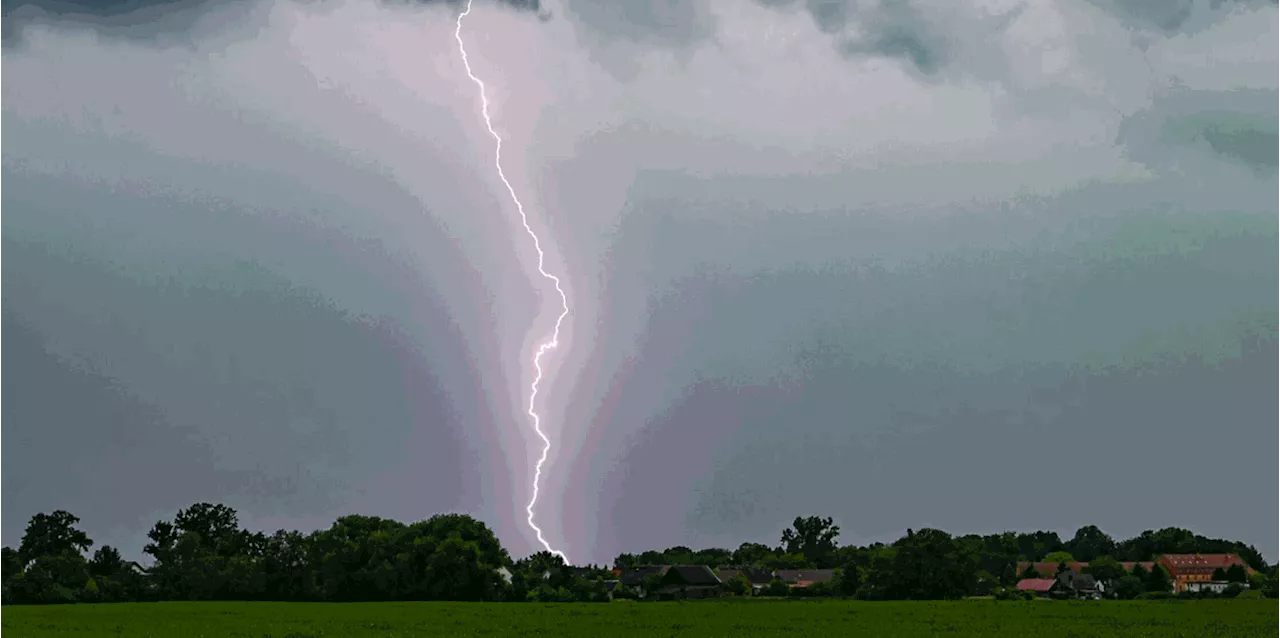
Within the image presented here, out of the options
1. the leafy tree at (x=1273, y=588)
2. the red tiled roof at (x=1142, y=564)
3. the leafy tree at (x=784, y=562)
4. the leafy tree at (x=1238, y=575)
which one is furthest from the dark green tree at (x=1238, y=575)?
the leafy tree at (x=784, y=562)

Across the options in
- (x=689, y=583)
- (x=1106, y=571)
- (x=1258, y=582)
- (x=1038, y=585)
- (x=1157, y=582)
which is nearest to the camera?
(x=1258, y=582)

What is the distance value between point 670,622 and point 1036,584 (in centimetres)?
9902

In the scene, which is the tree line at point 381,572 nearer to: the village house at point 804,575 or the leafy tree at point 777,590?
the leafy tree at point 777,590

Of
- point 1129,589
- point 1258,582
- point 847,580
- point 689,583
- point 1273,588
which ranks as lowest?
point 1273,588

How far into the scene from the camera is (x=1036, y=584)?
132000 millimetres

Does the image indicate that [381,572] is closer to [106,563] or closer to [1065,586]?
[106,563]

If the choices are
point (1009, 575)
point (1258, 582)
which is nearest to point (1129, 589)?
point (1258, 582)

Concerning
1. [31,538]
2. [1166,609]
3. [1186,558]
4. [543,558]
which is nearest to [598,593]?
[543,558]

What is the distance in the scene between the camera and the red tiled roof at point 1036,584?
127 m

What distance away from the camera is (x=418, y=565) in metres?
77.2

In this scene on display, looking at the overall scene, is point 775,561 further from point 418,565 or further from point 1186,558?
point 418,565

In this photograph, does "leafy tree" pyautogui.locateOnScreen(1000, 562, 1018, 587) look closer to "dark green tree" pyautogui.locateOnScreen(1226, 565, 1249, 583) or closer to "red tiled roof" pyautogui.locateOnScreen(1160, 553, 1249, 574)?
"dark green tree" pyautogui.locateOnScreen(1226, 565, 1249, 583)

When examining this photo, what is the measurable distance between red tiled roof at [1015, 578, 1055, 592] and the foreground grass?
73.7 meters

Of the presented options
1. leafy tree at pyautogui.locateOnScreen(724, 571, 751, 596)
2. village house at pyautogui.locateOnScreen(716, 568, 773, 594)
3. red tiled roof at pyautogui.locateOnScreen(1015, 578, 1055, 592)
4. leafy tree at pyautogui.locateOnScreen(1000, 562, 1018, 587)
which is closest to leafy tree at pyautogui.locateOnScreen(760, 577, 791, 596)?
leafy tree at pyautogui.locateOnScreen(724, 571, 751, 596)
